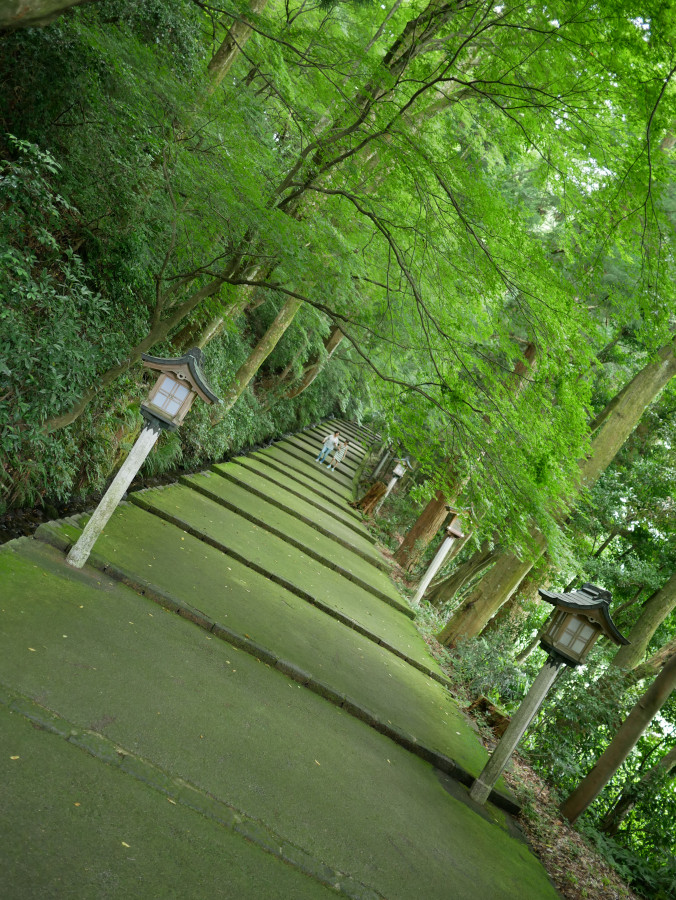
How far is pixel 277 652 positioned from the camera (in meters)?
5.45

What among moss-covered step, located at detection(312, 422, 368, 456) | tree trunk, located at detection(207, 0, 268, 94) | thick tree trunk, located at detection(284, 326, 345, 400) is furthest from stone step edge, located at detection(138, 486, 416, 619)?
moss-covered step, located at detection(312, 422, 368, 456)

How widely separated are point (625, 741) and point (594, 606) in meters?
2.40

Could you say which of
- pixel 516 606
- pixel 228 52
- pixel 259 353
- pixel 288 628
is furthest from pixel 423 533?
pixel 228 52

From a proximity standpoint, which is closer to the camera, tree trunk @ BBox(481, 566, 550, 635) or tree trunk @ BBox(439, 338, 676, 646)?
tree trunk @ BBox(439, 338, 676, 646)

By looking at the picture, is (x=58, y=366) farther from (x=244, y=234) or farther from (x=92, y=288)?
(x=244, y=234)

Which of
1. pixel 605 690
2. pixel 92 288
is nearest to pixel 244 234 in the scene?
pixel 92 288

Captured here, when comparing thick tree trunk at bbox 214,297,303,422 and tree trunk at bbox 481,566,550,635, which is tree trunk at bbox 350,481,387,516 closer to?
tree trunk at bbox 481,566,550,635


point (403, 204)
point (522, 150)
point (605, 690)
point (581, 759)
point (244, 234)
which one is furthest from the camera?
point (581, 759)

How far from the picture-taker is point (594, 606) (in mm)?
5141

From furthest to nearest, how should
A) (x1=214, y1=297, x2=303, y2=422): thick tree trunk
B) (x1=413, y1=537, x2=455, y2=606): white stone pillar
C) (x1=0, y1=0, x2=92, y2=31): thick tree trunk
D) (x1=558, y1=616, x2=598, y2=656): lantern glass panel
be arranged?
(x1=214, y1=297, x2=303, y2=422): thick tree trunk → (x1=413, y1=537, x2=455, y2=606): white stone pillar → (x1=558, y1=616, x2=598, y2=656): lantern glass panel → (x1=0, y1=0, x2=92, y2=31): thick tree trunk

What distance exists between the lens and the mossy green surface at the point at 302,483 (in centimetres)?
1345

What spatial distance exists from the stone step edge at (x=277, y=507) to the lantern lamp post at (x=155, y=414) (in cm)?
431

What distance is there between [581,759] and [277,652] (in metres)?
5.38

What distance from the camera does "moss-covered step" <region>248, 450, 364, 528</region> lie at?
46.6 ft
